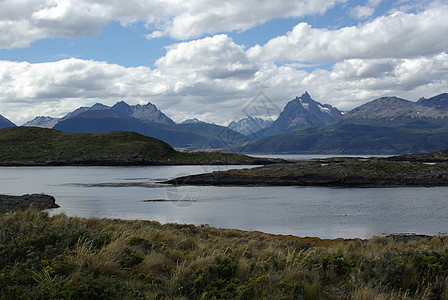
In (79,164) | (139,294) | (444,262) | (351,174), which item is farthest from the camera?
(79,164)

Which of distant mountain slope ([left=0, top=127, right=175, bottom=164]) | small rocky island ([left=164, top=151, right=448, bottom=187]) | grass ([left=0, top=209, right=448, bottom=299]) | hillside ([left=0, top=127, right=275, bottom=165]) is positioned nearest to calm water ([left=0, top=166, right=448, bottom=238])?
grass ([left=0, top=209, right=448, bottom=299])

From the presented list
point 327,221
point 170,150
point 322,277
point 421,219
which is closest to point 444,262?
point 322,277

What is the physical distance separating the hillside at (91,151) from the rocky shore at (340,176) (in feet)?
252

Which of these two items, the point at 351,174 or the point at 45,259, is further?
the point at 351,174

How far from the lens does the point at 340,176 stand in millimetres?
74438

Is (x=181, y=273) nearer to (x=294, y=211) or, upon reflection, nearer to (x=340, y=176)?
(x=294, y=211)

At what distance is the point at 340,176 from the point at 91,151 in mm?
126717

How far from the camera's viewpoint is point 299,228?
3059 centimetres

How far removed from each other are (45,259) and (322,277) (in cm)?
749

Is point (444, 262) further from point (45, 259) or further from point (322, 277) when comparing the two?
point (45, 259)

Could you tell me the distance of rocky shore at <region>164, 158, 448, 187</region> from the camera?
71812 millimetres

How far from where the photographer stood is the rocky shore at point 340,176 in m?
71.8

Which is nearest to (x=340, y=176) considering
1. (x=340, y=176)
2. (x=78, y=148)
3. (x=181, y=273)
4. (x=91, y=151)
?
(x=340, y=176)

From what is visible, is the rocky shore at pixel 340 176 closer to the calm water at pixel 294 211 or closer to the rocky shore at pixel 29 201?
the calm water at pixel 294 211
